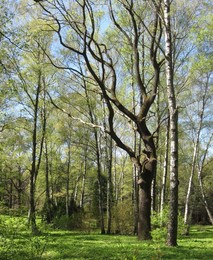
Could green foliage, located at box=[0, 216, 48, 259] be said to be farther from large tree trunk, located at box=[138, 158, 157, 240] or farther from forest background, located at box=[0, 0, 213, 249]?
large tree trunk, located at box=[138, 158, 157, 240]


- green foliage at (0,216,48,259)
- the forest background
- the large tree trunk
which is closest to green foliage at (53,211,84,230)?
the forest background

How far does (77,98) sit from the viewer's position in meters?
22.2

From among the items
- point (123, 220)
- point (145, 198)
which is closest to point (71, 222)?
point (123, 220)

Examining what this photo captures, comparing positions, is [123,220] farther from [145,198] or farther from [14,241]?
[14,241]

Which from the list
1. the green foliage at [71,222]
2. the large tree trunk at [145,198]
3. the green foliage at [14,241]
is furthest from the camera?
the green foliage at [71,222]

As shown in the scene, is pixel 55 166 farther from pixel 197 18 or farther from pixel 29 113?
pixel 197 18

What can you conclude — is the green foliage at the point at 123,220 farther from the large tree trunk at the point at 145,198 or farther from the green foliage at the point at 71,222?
the large tree trunk at the point at 145,198

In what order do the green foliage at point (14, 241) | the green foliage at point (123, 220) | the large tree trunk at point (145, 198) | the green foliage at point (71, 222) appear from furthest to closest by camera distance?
the green foliage at point (71, 222) → the green foliage at point (123, 220) → the large tree trunk at point (145, 198) → the green foliage at point (14, 241)

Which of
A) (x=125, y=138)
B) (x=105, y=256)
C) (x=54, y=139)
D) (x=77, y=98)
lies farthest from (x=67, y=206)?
(x=105, y=256)

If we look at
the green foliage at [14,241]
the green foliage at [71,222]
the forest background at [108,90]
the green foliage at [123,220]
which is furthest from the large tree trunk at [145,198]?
the green foliage at [71,222]

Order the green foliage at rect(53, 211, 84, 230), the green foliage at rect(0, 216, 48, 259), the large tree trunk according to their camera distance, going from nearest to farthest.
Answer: the green foliage at rect(0, 216, 48, 259) < the large tree trunk < the green foliage at rect(53, 211, 84, 230)

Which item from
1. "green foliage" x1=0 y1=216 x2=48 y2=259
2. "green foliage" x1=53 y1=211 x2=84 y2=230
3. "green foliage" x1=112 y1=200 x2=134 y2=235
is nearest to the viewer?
"green foliage" x1=0 y1=216 x2=48 y2=259

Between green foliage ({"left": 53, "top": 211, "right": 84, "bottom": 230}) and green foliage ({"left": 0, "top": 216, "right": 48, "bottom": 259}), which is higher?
green foliage ({"left": 0, "top": 216, "right": 48, "bottom": 259})

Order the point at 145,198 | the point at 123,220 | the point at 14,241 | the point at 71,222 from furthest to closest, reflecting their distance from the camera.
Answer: the point at 71,222
the point at 123,220
the point at 145,198
the point at 14,241
